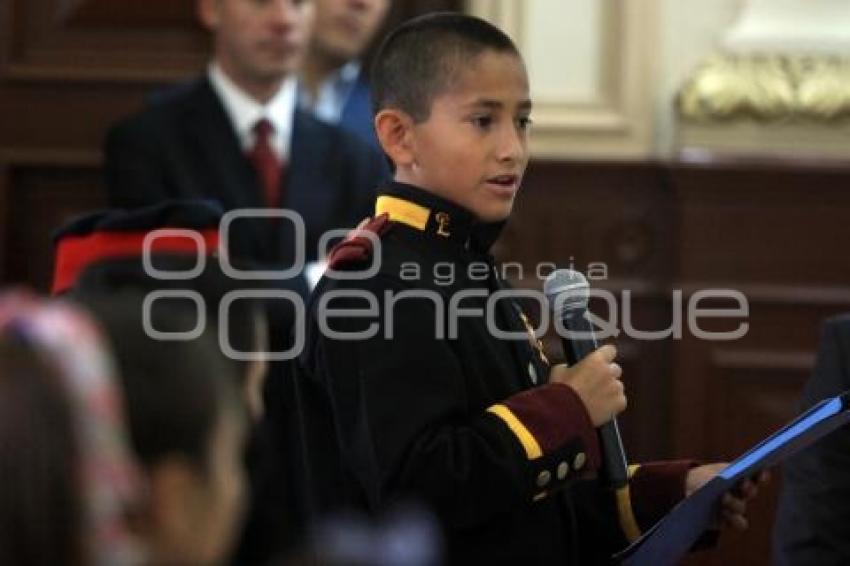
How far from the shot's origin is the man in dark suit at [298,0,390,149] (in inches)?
140

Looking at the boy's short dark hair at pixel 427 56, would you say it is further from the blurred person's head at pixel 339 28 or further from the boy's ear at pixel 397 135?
the blurred person's head at pixel 339 28

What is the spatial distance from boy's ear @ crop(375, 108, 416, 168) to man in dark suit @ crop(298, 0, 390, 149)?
1582 millimetres

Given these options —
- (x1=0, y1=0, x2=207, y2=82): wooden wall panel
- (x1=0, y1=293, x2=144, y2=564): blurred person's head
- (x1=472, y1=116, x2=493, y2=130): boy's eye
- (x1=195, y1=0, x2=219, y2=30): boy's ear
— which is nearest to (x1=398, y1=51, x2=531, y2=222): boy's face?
(x1=472, y1=116, x2=493, y2=130): boy's eye

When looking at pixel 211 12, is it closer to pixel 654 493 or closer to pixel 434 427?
pixel 654 493

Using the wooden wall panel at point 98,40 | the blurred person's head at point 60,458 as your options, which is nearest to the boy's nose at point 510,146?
the blurred person's head at point 60,458

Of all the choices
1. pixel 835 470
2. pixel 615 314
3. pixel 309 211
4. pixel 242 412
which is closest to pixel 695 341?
pixel 615 314

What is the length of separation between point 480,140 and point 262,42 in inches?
58.8

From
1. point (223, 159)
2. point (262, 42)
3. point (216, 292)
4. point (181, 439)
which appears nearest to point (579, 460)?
point (216, 292)

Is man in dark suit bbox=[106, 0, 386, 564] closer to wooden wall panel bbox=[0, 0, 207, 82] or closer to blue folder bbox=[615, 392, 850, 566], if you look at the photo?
wooden wall panel bbox=[0, 0, 207, 82]

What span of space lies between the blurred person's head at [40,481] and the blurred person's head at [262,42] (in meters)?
2.42

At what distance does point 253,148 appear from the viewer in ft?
10.6

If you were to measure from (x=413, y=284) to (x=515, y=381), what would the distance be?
15 centimetres

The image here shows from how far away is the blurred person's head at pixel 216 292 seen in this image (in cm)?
152

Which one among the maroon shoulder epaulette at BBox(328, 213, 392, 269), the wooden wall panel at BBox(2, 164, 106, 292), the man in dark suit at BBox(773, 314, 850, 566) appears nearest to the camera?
the maroon shoulder epaulette at BBox(328, 213, 392, 269)
